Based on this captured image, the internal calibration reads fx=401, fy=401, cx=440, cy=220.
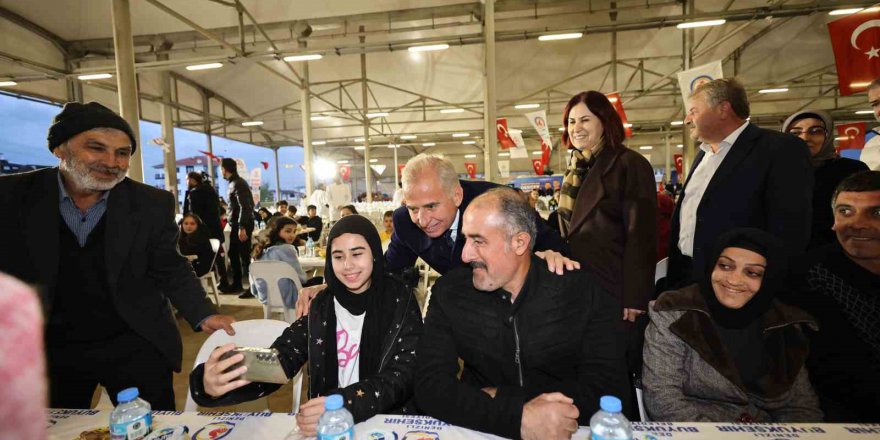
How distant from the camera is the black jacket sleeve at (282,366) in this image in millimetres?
1535

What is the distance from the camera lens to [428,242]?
2332 mm

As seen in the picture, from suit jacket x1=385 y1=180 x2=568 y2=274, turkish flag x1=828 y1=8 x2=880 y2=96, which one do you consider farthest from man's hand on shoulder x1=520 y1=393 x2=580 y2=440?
turkish flag x1=828 y1=8 x2=880 y2=96

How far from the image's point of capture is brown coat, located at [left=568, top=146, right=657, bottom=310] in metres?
1.97

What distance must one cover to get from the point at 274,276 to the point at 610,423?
392cm

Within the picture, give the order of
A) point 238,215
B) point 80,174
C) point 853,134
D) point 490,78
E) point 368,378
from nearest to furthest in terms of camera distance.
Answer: point 368,378 < point 80,174 < point 238,215 < point 490,78 < point 853,134

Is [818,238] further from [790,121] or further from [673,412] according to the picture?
[673,412]

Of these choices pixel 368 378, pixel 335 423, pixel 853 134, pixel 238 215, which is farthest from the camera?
pixel 853 134

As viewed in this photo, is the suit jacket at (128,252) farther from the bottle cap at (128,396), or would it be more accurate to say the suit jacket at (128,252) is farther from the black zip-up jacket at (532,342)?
the black zip-up jacket at (532,342)

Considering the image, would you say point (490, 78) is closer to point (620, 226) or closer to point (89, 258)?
point (620, 226)

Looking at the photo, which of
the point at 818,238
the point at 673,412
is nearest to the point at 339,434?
the point at 673,412

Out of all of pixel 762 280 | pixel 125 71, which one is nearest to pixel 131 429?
pixel 762 280

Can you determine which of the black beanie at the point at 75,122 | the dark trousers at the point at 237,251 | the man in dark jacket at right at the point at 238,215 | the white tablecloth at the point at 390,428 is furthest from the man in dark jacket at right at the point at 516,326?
the dark trousers at the point at 237,251

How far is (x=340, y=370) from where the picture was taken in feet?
6.26

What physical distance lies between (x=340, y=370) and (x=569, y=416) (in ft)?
3.59
